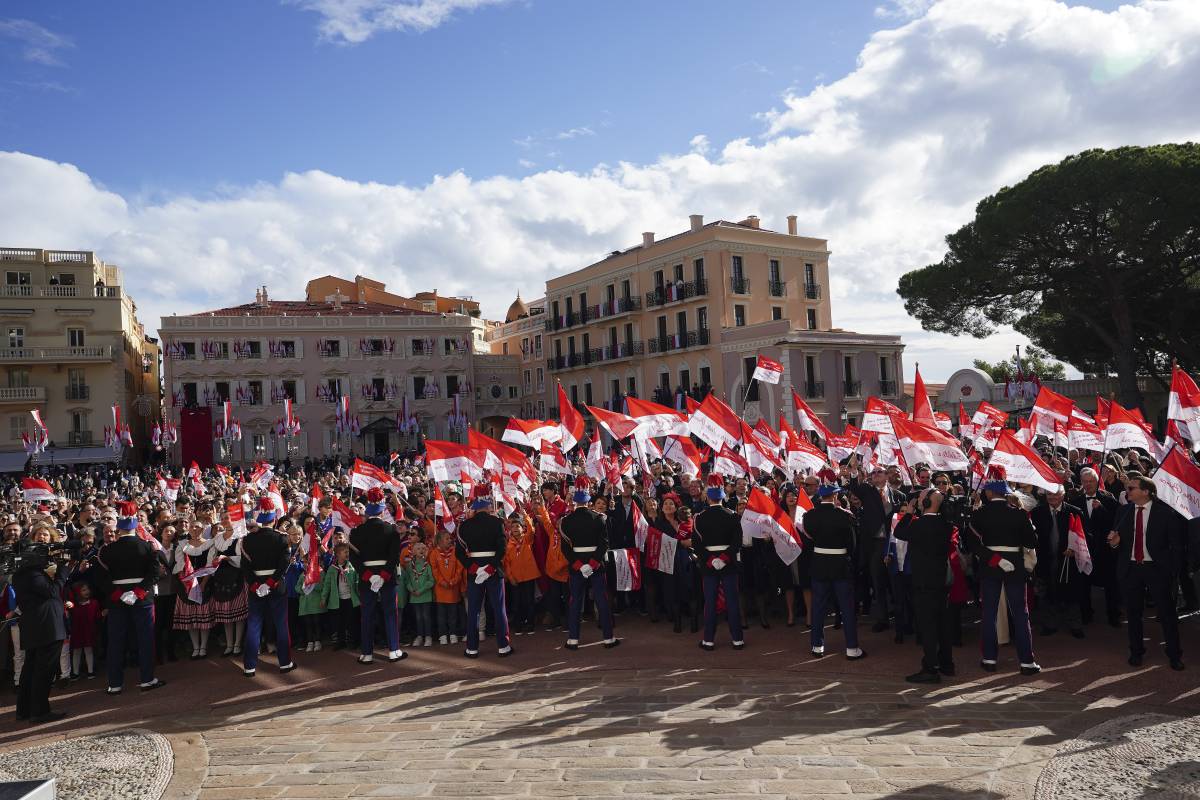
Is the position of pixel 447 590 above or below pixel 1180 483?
below

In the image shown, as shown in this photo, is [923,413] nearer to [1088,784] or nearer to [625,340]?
[1088,784]

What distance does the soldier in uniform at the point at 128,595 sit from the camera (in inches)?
365

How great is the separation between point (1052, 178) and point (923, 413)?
76.7 ft

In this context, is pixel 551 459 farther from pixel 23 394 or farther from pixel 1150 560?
pixel 23 394

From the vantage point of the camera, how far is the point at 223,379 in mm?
51625

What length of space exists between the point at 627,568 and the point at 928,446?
4.05 meters

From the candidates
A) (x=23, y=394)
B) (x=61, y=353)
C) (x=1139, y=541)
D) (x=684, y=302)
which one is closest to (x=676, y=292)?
(x=684, y=302)

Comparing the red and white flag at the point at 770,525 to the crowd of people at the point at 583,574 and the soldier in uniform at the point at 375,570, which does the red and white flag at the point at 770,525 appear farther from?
the soldier in uniform at the point at 375,570

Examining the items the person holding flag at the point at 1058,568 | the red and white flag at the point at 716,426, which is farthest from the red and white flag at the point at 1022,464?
the red and white flag at the point at 716,426

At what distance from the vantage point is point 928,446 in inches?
446

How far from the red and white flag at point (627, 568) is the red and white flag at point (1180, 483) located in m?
5.85

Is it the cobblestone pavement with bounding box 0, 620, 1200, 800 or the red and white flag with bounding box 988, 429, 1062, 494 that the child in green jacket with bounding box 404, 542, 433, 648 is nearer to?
the cobblestone pavement with bounding box 0, 620, 1200, 800

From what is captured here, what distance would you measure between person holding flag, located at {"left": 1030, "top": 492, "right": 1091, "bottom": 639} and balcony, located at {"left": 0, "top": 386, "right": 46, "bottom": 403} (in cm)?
4883

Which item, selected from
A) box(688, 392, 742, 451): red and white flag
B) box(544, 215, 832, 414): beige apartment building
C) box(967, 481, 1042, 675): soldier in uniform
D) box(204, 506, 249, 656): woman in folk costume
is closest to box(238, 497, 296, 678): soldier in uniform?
box(204, 506, 249, 656): woman in folk costume
